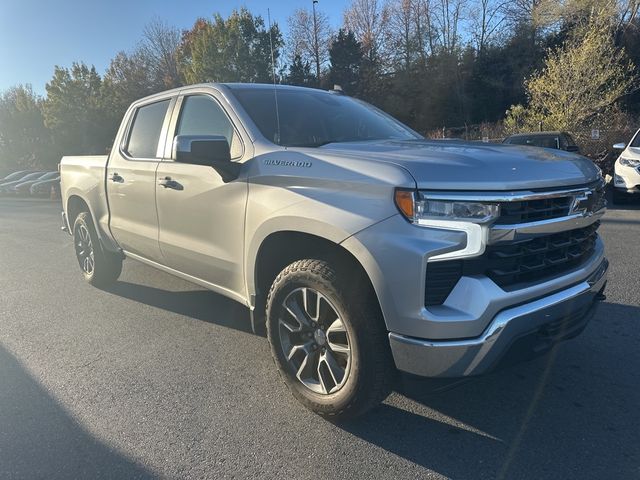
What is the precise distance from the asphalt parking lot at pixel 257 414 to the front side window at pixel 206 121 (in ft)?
5.25

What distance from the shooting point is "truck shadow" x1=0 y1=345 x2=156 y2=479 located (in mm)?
2525

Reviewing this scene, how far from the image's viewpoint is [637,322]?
13.4 feet

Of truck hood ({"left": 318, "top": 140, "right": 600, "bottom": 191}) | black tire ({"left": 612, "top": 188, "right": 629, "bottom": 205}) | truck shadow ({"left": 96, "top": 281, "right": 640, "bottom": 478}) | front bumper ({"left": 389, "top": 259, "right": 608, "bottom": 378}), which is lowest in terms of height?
black tire ({"left": 612, "top": 188, "right": 629, "bottom": 205})

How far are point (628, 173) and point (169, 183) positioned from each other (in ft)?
31.2

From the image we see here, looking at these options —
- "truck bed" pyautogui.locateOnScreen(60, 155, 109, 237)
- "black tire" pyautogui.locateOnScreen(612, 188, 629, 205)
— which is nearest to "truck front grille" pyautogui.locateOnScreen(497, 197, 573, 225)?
"truck bed" pyautogui.locateOnScreen(60, 155, 109, 237)

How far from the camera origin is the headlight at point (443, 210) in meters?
2.29

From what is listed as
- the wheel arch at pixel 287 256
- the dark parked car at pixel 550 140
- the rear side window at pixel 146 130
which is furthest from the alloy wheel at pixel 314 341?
the dark parked car at pixel 550 140

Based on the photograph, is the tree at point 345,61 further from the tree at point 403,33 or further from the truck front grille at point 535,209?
the truck front grille at point 535,209

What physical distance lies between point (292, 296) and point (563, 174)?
5.28ft

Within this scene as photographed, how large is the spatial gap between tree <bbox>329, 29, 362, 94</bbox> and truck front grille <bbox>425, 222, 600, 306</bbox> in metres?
39.4

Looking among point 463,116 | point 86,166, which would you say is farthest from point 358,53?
point 86,166

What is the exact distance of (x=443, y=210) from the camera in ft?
7.55

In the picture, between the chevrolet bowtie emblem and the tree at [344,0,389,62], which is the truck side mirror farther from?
the tree at [344,0,389,62]

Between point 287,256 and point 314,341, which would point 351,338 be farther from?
point 287,256
